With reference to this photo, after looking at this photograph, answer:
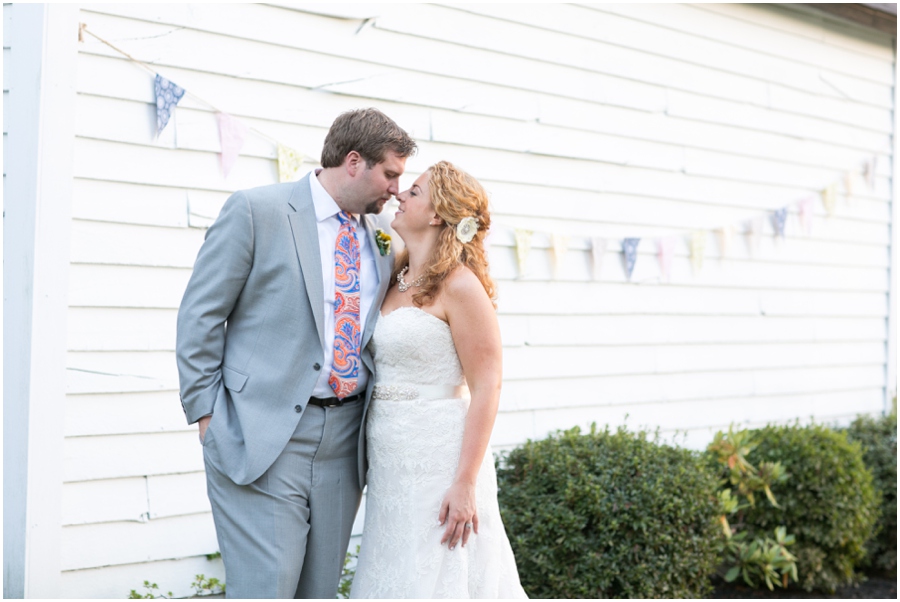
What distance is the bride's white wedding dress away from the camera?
9.41ft

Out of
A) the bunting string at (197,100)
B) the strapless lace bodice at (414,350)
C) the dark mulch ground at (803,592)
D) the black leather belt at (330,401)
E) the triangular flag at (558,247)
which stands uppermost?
the bunting string at (197,100)

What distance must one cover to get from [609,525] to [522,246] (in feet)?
4.93

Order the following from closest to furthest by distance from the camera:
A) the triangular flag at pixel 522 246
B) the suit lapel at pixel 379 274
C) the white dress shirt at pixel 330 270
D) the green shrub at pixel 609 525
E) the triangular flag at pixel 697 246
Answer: the white dress shirt at pixel 330 270 → the suit lapel at pixel 379 274 → the green shrub at pixel 609 525 → the triangular flag at pixel 522 246 → the triangular flag at pixel 697 246

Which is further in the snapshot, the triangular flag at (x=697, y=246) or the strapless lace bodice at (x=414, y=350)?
the triangular flag at (x=697, y=246)

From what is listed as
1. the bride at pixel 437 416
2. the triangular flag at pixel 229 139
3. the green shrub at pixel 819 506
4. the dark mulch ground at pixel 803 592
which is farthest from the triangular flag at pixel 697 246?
the triangular flag at pixel 229 139

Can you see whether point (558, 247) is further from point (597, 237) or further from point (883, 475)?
point (883, 475)

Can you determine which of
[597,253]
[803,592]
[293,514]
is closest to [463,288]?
[293,514]

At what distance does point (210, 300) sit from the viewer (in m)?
2.69

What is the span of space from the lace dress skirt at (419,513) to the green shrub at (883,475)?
3837mm

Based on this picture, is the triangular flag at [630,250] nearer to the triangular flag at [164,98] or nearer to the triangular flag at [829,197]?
the triangular flag at [829,197]

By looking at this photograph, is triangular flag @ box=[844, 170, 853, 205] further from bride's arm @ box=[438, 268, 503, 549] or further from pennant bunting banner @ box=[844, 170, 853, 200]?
bride's arm @ box=[438, 268, 503, 549]

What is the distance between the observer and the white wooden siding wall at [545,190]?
3643 millimetres

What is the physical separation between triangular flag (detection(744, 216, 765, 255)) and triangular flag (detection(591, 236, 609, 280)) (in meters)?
1.29

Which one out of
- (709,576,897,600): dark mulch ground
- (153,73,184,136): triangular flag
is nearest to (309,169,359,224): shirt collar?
(153,73,184,136): triangular flag
